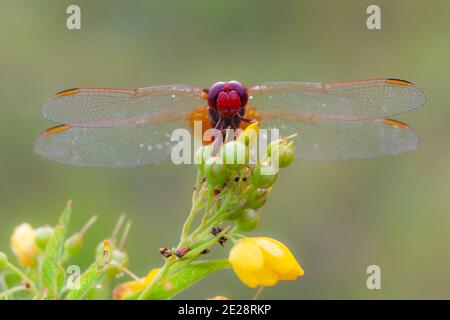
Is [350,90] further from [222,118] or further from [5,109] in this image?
[5,109]

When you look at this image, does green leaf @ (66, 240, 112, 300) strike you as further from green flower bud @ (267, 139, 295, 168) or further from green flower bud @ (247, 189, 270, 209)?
green flower bud @ (267, 139, 295, 168)

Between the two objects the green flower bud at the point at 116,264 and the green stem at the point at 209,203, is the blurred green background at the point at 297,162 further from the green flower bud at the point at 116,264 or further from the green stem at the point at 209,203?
the green stem at the point at 209,203

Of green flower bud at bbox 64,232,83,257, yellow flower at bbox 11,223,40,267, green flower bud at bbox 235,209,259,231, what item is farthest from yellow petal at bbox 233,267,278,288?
yellow flower at bbox 11,223,40,267

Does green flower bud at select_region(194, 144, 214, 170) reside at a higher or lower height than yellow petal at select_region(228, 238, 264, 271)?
higher

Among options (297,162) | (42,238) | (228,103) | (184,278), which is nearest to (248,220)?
(184,278)

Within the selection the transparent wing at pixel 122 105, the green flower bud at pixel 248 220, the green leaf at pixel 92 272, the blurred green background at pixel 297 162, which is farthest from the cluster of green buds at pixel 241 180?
the blurred green background at pixel 297 162
